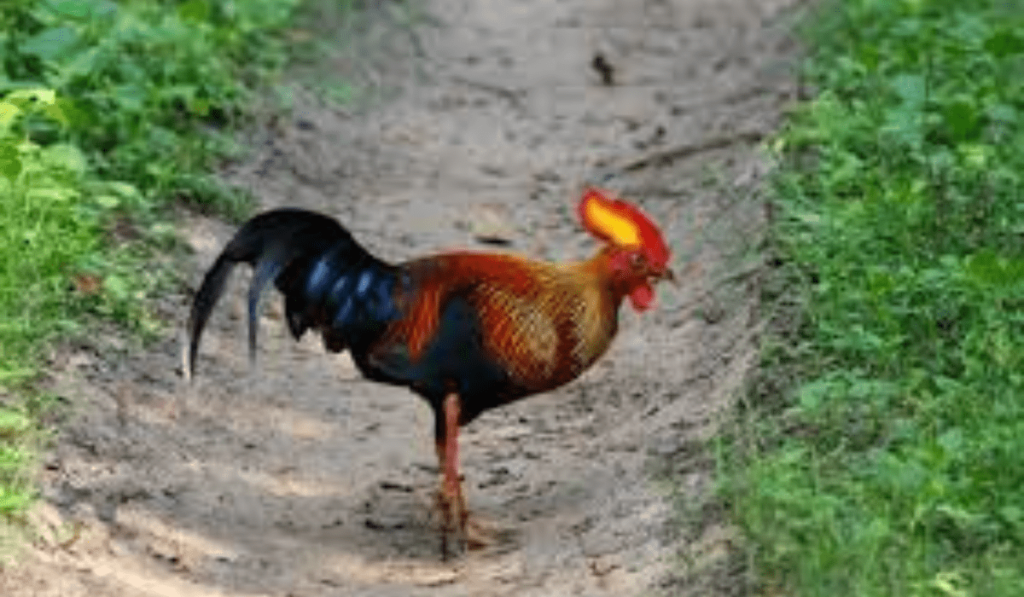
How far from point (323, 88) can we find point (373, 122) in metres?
0.35

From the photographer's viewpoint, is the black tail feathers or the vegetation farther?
the vegetation

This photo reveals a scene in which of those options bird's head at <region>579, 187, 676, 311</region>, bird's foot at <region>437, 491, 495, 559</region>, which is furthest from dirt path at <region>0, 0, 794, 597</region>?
bird's head at <region>579, 187, 676, 311</region>

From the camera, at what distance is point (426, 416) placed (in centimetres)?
816

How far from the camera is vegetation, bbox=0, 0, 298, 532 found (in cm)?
754

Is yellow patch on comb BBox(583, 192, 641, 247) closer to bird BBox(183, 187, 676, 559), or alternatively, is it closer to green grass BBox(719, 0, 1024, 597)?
bird BBox(183, 187, 676, 559)

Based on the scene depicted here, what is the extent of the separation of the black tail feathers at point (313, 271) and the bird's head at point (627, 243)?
0.69 m

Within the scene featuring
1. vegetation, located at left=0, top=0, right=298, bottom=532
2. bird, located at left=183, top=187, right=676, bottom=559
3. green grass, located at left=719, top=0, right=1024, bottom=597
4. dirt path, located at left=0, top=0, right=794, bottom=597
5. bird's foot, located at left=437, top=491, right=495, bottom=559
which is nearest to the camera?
green grass, located at left=719, top=0, right=1024, bottom=597

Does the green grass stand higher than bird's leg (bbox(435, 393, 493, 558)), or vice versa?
the green grass

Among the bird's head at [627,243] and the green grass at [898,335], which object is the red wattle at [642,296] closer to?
the bird's head at [627,243]

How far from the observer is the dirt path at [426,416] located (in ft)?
21.4

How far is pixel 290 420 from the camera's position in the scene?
26.3 ft

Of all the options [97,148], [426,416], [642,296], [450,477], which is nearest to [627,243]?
[642,296]

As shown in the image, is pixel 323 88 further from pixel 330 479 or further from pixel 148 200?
pixel 330 479

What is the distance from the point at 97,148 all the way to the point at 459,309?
3359mm
